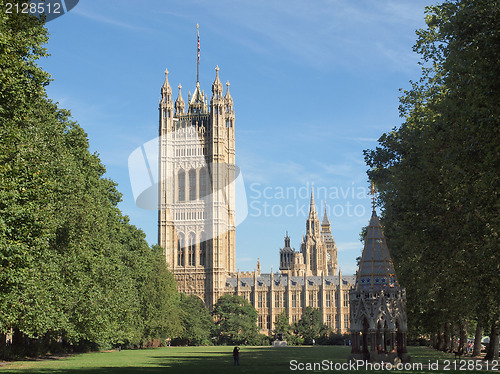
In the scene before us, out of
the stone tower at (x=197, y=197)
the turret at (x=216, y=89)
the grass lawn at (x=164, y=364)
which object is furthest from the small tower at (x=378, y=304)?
the turret at (x=216, y=89)

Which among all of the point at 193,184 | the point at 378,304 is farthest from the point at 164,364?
the point at 193,184

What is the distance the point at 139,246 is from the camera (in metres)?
83.2

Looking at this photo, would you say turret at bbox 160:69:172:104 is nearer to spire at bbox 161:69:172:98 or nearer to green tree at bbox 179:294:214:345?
spire at bbox 161:69:172:98

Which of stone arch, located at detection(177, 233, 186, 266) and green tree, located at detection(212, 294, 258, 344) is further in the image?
stone arch, located at detection(177, 233, 186, 266)

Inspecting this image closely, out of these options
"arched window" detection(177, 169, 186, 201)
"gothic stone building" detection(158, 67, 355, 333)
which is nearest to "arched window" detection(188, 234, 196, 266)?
"gothic stone building" detection(158, 67, 355, 333)

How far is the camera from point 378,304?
131 feet

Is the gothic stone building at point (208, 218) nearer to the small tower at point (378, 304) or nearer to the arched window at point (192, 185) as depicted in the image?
the arched window at point (192, 185)

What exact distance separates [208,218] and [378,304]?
14642 cm

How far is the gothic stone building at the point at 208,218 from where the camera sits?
18575 cm

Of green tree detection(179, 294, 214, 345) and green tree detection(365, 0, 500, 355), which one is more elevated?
green tree detection(365, 0, 500, 355)

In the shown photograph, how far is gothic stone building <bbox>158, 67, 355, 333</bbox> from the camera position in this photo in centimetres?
18575

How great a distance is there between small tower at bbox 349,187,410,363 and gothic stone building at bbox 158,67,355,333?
143692mm

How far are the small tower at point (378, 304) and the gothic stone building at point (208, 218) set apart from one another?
14369 cm

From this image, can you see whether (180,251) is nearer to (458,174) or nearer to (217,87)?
(217,87)
